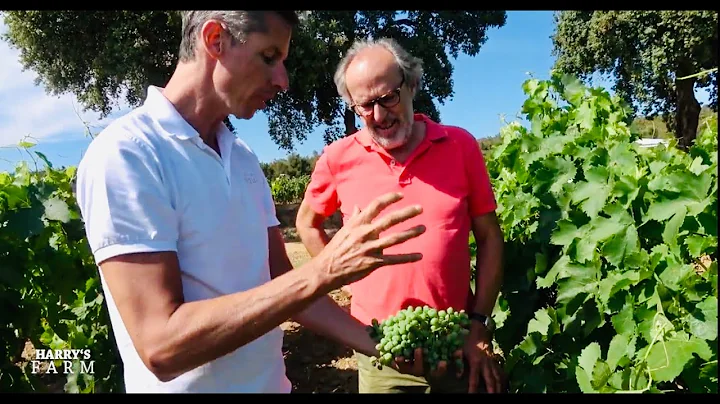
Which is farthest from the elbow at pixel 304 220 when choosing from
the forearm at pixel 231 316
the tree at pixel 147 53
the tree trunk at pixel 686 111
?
the tree trunk at pixel 686 111

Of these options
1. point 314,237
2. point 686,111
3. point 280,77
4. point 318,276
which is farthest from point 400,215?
point 686,111

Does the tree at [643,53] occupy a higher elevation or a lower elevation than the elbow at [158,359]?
higher

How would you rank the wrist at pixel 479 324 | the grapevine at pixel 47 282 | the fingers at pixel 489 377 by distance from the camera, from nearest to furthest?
the fingers at pixel 489 377 < the wrist at pixel 479 324 < the grapevine at pixel 47 282

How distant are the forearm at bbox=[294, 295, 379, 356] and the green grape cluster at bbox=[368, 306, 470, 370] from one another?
0.08 feet

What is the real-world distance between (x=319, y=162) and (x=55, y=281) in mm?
1745

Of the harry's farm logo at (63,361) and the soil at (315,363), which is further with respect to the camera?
the soil at (315,363)

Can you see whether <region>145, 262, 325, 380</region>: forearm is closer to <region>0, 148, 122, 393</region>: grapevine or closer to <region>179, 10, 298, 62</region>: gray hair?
<region>179, 10, 298, 62</region>: gray hair

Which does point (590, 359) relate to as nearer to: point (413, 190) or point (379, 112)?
point (413, 190)

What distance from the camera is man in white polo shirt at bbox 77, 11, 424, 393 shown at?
1.04 meters

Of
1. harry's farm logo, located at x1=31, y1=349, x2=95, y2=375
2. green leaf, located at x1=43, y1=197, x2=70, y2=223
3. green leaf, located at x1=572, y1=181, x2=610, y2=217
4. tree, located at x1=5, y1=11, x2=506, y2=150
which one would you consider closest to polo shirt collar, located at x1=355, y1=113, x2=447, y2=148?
green leaf, located at x1=572, y1=181, x2=610, y2=217

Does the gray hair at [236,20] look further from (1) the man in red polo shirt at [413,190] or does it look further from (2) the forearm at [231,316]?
(1) the man in red polo shirt at [413,190]

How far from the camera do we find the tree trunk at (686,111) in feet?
41.7

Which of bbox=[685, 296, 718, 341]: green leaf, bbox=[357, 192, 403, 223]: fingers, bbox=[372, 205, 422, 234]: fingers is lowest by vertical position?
bbox=[685, 296, 718, 341]: green leaf

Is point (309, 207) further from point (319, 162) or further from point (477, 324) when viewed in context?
point (477, 324)
